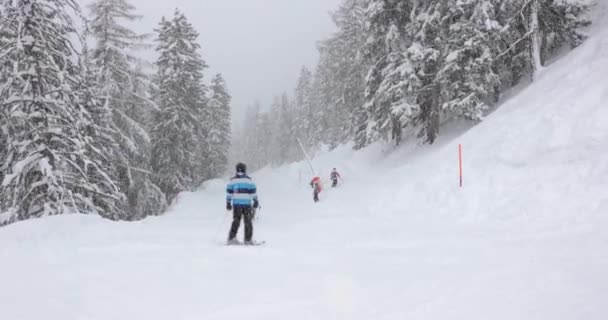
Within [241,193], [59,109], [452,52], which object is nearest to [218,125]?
[452,52]

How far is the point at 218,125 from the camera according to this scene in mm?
44281

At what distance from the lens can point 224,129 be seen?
46.6 m

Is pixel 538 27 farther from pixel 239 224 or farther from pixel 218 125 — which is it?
pixel 218 125

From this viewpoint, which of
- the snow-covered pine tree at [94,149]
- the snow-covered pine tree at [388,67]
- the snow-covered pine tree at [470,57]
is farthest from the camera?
the snow-covered pine tree at [388,67]

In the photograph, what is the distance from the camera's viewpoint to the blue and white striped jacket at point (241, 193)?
8.51 metres

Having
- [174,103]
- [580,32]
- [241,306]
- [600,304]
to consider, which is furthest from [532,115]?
[174,103]

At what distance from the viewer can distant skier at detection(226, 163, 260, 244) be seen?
27.7 ft

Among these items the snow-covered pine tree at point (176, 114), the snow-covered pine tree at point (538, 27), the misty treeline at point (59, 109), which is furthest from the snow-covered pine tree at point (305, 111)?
the snow-covered pine tree at point (538, 27)

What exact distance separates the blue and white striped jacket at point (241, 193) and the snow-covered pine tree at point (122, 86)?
12691 mm

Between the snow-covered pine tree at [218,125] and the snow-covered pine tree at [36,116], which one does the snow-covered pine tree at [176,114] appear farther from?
the snow-covered pine tree at [36,116]

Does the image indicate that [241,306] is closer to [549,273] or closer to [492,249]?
[549,273]

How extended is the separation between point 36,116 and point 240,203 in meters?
6.53

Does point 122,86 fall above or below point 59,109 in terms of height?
above

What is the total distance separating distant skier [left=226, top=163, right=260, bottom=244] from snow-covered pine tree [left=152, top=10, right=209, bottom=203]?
19541mm
